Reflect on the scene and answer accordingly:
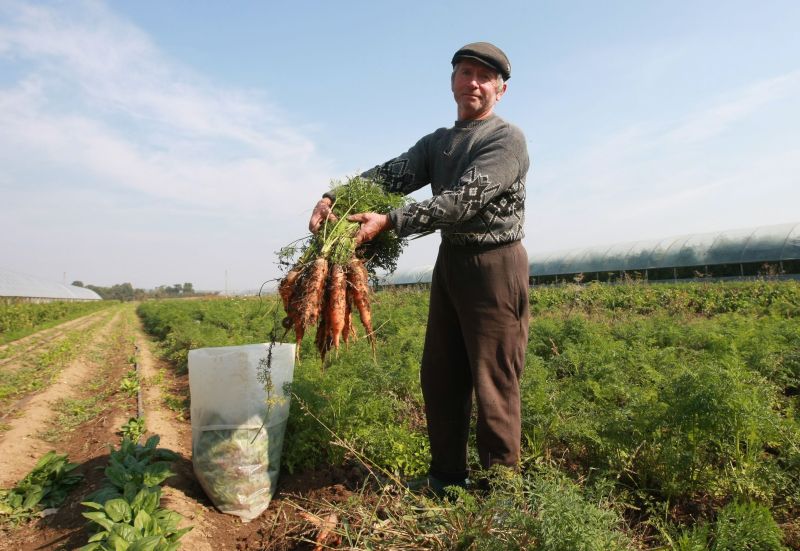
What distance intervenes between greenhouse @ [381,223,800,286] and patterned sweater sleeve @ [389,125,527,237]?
15.6m

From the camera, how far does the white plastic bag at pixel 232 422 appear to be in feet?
9.70

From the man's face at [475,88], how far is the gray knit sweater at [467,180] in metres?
0.07

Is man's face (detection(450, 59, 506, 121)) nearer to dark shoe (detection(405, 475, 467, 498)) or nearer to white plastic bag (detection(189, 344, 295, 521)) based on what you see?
white plastic bag (detection(189, 344, 295, 521))

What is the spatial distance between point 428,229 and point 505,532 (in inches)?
50.1

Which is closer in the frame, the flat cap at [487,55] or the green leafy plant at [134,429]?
the flat cap at [487,55]

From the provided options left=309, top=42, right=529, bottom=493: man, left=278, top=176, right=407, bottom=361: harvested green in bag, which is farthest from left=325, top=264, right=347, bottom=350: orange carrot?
left=309, top=42, right=529, bottom=493: man

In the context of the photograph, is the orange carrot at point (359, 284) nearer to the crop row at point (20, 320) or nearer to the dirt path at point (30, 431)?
the dirt path at point (30, 431)

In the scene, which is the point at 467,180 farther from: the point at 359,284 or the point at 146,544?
the point at 146,544

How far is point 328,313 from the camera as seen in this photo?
2811mm

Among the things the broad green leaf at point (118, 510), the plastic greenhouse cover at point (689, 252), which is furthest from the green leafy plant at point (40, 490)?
the plastic greenhouse cover at point (689, 252)

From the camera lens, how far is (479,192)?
7.52 feet

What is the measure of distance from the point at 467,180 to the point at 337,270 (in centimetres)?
83

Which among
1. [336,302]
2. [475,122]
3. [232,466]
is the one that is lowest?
[232,466]

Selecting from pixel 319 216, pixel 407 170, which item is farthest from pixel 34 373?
pixel 407 170
